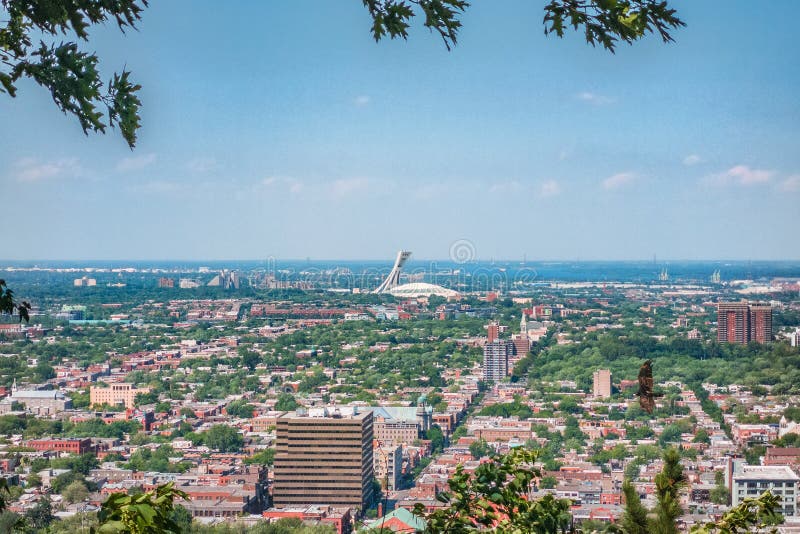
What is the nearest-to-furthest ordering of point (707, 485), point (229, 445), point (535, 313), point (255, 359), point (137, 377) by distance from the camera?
1. point (707, 485)
2. point (229, 445)
3. point (137, 377)
4. point (255, 359)
5. point (535, 313)

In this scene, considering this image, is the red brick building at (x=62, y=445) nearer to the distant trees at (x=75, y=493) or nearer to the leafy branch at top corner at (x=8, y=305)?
the distant trees at (x=75, y=493)

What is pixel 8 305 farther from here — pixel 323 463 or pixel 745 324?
pixel 745 324

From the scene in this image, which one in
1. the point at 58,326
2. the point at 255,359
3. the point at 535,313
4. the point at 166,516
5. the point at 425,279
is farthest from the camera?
the point at 425,279

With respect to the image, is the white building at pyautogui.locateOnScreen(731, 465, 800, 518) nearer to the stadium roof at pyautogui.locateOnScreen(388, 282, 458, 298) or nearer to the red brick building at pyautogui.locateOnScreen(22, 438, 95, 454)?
the red brick building at pyautogui.locateOnScreen(22, 438, 95, 454)

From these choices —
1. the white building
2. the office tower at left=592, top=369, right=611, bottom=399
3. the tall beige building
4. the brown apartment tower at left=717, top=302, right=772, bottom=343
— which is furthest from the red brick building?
the brown apartment tower at left=717, top=302, right=772, bottom=343

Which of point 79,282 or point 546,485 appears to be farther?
point 79,282

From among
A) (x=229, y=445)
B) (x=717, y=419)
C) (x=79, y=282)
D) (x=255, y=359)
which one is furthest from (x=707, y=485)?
(x=79, y=282)

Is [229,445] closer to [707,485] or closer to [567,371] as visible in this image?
[707,485]
